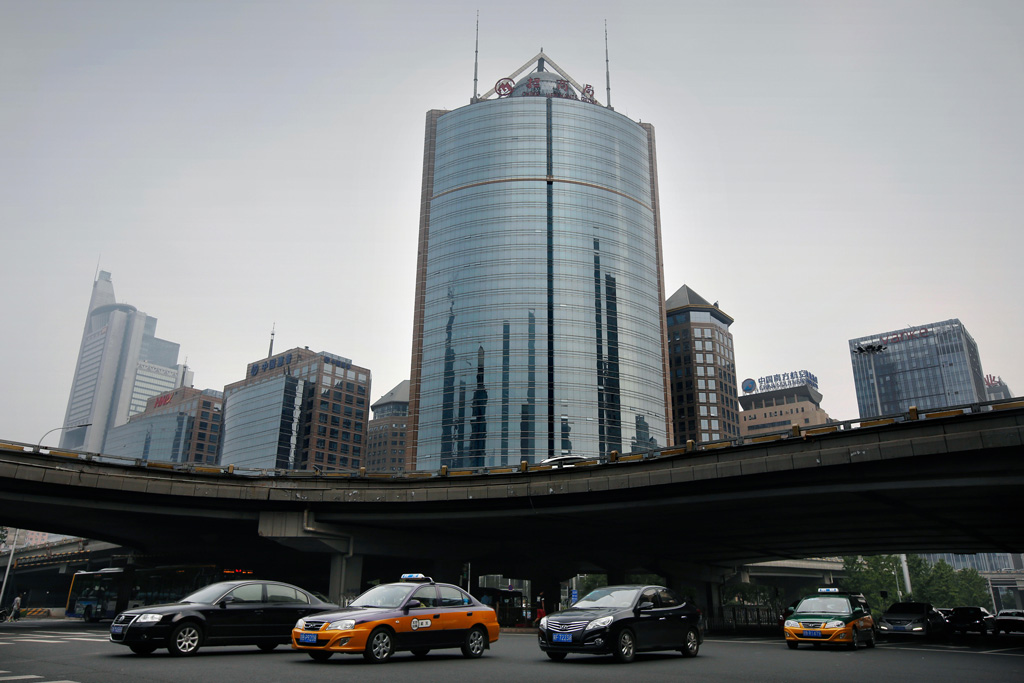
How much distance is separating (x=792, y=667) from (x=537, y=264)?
362 ft

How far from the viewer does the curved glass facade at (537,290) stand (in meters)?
118

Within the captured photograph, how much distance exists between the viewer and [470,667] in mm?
13914

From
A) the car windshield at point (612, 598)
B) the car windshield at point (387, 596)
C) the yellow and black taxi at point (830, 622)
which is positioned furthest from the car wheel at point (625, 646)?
the yellow and black taxi at point (830, 622)

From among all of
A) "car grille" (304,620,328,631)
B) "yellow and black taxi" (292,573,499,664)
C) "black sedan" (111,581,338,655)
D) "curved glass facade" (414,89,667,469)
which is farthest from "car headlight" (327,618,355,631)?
"curved glass facade" (414,89,667,469)

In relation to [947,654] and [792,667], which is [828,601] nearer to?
[947,654]

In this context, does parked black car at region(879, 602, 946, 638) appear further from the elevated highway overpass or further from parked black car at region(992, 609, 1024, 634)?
parked black car at region(992, 609, 1024, 634)

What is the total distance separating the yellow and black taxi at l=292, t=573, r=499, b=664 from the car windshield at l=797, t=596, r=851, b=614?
11.3 meters

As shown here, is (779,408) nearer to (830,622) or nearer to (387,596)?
(830,622)

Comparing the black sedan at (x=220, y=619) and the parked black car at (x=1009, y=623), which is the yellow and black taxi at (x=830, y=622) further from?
the parked black car at (x=1009, y=623)

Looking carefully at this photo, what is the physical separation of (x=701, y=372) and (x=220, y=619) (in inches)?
6234

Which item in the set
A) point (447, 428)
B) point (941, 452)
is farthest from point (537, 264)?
point (941, 452)

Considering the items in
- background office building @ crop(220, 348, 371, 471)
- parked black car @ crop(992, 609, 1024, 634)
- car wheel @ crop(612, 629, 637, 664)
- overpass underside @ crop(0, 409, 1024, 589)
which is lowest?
parked black car @ crop(992, 609, 1024, 634)

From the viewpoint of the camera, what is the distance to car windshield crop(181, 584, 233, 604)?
1573 cm

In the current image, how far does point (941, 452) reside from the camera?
1055 inches
